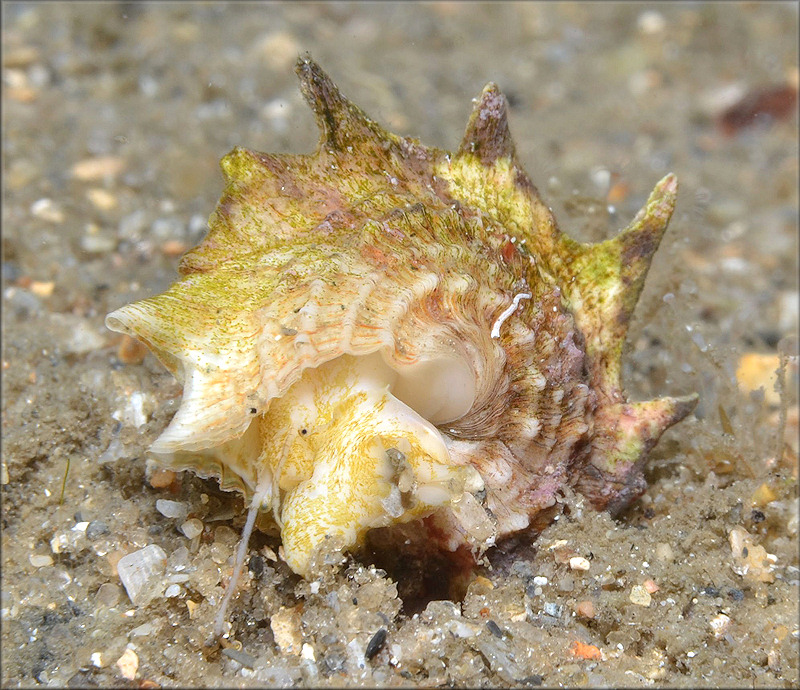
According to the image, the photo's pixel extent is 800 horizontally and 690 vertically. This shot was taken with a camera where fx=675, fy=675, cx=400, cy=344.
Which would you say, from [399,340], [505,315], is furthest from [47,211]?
[505,315]

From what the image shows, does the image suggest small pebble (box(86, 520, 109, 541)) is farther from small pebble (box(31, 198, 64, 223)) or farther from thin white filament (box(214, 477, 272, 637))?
small pebble (box(31, 198, 64, 223))

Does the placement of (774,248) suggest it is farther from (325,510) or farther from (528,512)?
(325,510)

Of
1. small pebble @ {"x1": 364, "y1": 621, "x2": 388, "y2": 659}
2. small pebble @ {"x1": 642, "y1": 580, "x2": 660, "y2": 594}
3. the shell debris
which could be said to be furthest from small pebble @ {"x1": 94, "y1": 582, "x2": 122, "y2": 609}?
small pebble @ {"x1": 642, "y1": 580, "x2": 660, "y2": 594}

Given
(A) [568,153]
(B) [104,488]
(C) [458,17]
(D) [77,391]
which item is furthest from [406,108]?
(B) [104,488]

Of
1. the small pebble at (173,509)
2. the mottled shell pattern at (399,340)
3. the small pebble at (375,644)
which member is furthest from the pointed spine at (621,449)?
the small pebble at (173,509)

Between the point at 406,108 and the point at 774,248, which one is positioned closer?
the point at 774,248

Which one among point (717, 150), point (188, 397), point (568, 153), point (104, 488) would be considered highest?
point (717, 150)
